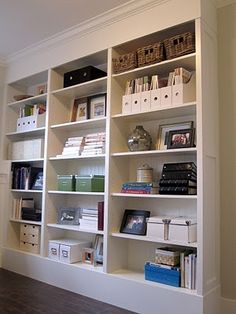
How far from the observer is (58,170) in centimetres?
360

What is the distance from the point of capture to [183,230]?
2.41 meters

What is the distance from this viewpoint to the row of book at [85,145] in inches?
122

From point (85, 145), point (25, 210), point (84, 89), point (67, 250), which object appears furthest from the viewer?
point (25, 210)

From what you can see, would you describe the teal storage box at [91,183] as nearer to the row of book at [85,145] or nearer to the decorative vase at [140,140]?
the row of book at [85,145]

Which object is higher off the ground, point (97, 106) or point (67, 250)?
point (97, 106)

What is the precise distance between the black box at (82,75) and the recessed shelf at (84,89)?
0.06 m

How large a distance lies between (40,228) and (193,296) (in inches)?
77.6

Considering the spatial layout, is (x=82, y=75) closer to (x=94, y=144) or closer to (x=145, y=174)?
(x=94, y=144)

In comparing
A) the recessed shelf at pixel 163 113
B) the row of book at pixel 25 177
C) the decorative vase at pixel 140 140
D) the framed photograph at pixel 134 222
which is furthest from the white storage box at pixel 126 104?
the row of book at pixel 25 177

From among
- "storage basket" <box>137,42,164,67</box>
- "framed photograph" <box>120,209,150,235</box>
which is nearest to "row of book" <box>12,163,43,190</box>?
"framed photograph" <box>120,209,150,235</box>

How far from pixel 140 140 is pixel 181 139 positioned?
1.29 ft

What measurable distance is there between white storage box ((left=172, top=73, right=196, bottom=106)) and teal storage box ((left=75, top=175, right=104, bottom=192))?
110 centimetres

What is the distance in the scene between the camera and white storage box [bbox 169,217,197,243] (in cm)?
240

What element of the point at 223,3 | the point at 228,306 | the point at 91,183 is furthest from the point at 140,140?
the point at 228,306
